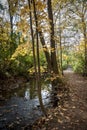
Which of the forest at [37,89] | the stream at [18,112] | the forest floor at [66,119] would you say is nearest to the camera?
the forest floor at [66,119]

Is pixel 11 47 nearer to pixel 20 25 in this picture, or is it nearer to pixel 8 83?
pixel 8 83

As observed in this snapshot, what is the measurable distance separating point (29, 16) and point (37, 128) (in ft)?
11.7

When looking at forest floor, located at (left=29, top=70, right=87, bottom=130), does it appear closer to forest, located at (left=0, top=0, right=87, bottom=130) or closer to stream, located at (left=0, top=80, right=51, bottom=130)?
forest, located at (left=0, top=0, right=87, bottom=130)

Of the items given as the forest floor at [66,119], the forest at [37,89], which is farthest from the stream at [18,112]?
the forest floor at [66,119]

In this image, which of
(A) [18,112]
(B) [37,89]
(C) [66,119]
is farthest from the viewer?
(B) [37,89]

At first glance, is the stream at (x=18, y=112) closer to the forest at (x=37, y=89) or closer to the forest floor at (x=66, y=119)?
the forest at (x=37, y=89)

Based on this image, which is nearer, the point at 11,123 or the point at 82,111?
the point at 11,123

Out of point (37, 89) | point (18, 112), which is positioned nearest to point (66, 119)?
point (18, 112)

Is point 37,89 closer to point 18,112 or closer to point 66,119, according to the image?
point 18,112

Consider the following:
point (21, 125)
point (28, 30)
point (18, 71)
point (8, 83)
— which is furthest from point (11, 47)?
point (21, 125)

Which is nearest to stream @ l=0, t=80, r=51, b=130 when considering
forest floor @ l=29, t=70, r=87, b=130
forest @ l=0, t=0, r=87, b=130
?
forest @ l=0, t=0, r=87, b=130

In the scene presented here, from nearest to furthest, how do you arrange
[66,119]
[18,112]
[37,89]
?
1. [66,119]
2. [18,112]
3. [37,89]

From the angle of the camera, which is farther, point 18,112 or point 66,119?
point 18,112

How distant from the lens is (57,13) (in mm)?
18656
